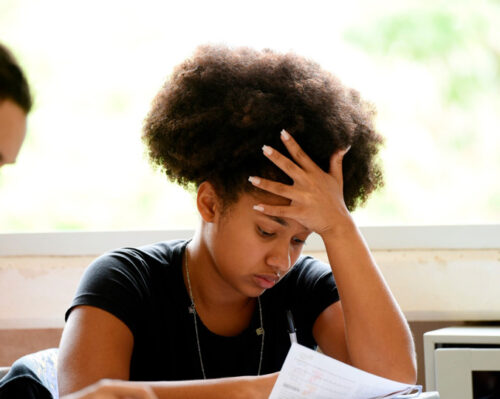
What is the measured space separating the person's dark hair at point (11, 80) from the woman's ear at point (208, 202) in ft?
1.65

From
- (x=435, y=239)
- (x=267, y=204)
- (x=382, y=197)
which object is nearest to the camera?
(x=267, y=204)

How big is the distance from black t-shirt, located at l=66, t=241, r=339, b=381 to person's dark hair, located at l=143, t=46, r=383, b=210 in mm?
212

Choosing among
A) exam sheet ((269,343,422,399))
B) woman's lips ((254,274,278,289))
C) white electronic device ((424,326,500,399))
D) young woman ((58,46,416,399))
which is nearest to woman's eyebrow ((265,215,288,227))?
young woman ((58,46,416,399))

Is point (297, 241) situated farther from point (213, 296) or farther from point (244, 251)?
point (213, 296)

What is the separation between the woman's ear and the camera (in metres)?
1.44

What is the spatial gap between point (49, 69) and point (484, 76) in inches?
56.9

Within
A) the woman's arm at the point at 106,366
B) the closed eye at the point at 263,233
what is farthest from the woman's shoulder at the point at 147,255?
the closed eye at the point at 263,233

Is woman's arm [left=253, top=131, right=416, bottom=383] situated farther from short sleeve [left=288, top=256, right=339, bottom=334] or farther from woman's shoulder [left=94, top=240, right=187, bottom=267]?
woman's shoulder [left=94, top=240, right=187, bottom=267]

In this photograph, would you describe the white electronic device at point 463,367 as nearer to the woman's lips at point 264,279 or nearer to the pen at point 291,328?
the pen at point 291,328

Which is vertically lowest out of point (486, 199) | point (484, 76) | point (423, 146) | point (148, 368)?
point (148, 368)

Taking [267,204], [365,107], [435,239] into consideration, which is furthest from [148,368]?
[435,239]

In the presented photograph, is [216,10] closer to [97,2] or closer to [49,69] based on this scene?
[97,2]

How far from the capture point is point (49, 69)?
245 centimetres

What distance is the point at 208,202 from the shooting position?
1.45 m
